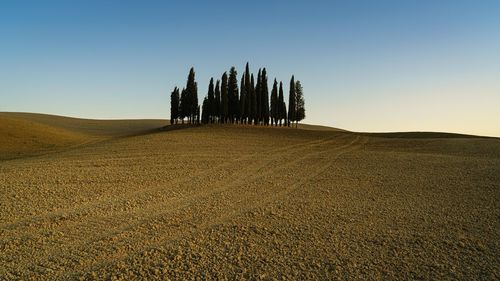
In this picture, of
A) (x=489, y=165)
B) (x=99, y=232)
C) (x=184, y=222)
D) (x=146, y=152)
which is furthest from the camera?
(x=146, y=152)

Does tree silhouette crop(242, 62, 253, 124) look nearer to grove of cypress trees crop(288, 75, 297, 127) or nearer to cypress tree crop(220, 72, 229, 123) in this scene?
cypress tree crop(220, 72, 229, 123)

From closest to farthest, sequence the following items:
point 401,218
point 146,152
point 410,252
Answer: point 410,252 < point 401,218 < point 146,152

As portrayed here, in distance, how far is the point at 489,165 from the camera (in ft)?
72.1

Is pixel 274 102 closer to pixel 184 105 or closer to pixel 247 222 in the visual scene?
pixel 184 105

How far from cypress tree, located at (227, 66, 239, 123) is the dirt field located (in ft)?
145

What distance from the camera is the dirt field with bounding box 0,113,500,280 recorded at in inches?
299

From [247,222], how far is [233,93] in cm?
5571

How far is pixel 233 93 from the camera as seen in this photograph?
65.3 metres

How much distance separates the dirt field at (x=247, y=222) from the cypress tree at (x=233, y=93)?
4423 cm

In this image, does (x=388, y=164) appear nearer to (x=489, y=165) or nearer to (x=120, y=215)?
(x=489, y=165)

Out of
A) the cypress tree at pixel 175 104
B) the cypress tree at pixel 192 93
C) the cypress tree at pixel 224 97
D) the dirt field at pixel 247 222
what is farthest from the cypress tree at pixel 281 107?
the dirt field at pixel 247 222

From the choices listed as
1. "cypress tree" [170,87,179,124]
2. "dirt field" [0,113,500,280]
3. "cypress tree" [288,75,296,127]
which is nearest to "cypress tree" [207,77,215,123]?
"cypress tree" [170,87,179,124]

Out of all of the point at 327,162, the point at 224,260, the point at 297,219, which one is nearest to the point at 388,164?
the point at 327,162

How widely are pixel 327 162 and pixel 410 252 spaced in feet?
50.5
